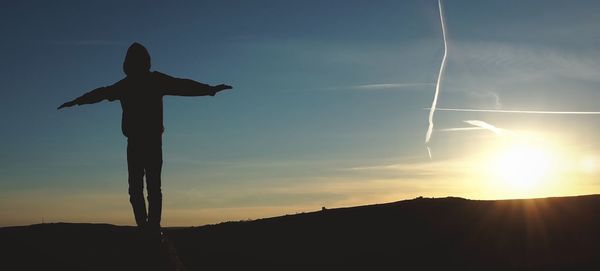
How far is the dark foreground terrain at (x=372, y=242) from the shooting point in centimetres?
1038

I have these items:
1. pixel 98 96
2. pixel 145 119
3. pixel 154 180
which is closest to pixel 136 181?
pixel 154 180

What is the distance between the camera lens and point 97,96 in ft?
31.5

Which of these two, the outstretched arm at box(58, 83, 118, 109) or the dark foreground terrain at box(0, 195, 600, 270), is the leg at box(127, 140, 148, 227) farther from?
the outstretched arm at box(58, 83, 118, 109)

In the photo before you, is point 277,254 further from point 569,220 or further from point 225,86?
point 569,220

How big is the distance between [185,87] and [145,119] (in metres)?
0.69

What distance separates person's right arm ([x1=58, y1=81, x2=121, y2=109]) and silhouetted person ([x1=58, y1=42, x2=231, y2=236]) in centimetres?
18

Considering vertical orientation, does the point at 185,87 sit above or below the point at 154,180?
above

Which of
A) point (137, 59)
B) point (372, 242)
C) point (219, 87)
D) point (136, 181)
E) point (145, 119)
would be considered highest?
point (137, 59)

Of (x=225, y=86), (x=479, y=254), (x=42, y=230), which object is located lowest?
(x=479, y=254)

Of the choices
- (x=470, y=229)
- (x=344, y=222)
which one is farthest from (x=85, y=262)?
(x=470, y=229)

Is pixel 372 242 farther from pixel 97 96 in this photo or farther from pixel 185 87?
pixel 97 96

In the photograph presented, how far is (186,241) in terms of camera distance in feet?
49.6

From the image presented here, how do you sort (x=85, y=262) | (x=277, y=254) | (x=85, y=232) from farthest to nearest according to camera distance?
(x=85, y=232) → (x=277, y=254) → (x=85, y=262)

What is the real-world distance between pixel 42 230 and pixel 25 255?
12.8 feet
